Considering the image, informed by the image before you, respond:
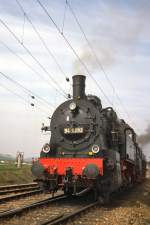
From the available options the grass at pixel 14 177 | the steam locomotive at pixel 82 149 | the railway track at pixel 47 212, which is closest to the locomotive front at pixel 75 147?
the steam locomotive at pixel 82 149

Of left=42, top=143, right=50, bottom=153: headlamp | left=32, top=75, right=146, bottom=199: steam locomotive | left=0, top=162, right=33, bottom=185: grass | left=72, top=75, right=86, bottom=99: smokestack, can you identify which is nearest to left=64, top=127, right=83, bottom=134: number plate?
left=32, top=75, right=146, bottom=199: steam locomotive

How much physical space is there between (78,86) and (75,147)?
222cm

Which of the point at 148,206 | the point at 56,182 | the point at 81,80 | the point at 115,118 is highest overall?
the point at 81,80

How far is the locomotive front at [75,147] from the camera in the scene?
11172mm

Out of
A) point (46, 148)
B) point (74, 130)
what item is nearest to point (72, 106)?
point (74, 130)

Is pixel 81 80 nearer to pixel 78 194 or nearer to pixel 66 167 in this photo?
pixel 66 167

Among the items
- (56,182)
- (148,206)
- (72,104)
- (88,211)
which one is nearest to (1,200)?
(56,182)

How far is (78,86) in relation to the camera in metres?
12.9

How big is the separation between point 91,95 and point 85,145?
6.98 feet

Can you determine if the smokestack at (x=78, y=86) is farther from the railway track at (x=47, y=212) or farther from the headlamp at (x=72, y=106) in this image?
the railway track at (x=47, y=212)

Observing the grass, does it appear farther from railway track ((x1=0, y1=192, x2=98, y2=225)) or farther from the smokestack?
the smokestack

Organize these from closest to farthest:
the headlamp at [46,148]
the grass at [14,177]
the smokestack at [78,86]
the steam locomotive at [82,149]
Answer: the steam locomotive at [82,149]
the headlamp at [46,148]
the smokestack at [78,86]
the grass at [14,177]

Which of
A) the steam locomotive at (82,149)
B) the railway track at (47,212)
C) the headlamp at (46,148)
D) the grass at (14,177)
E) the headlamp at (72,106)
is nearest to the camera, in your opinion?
the railway track at (47,212)

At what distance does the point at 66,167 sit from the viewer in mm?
11375
